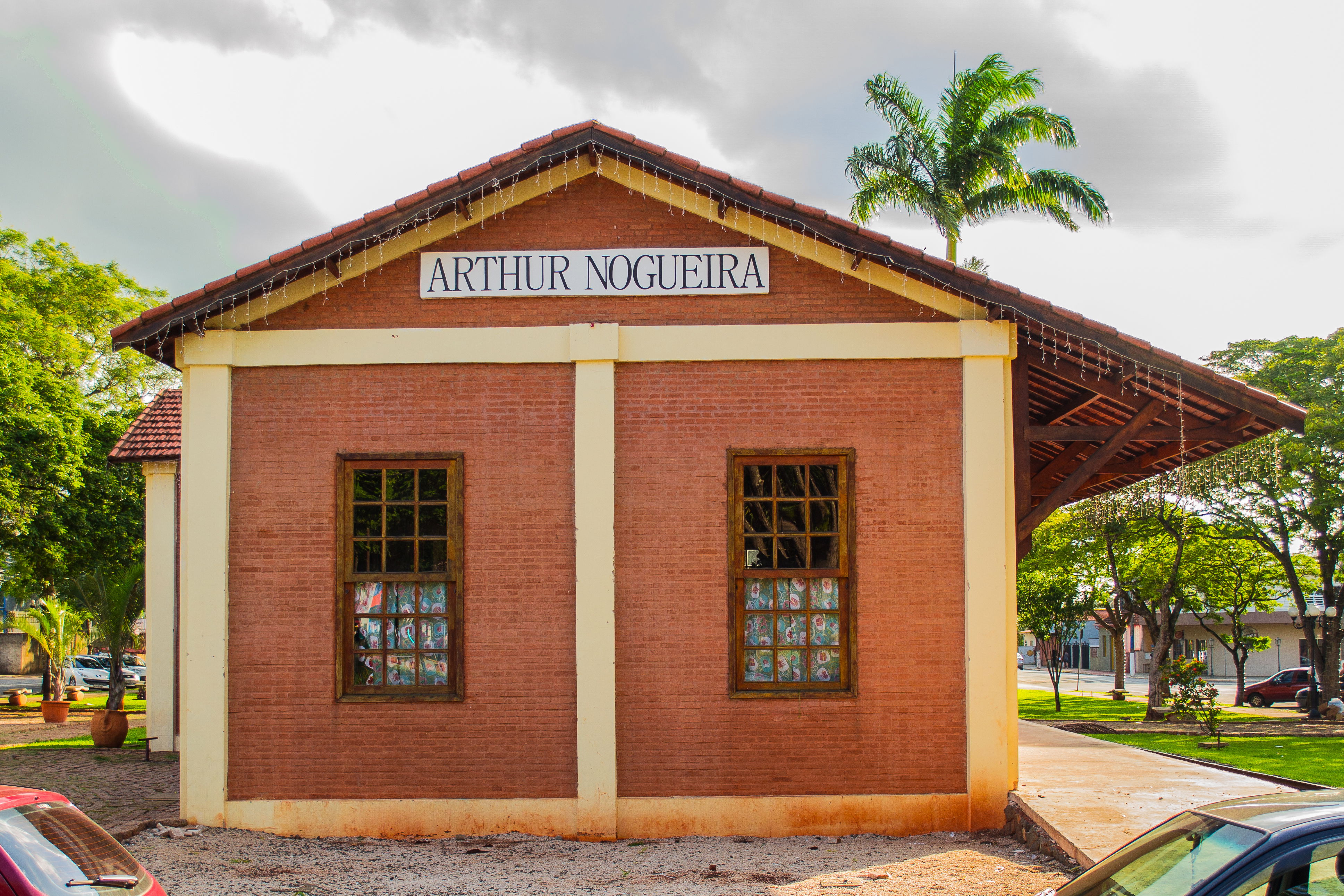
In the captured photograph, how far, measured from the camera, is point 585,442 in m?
8.95

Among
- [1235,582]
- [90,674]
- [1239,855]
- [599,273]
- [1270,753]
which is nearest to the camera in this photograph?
[1239,855]

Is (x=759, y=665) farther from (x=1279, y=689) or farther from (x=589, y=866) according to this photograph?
(x=1279, y=689)

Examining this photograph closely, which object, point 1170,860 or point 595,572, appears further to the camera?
point 595,572

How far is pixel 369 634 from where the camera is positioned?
913cm

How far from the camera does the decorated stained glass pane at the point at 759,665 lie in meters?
9.05

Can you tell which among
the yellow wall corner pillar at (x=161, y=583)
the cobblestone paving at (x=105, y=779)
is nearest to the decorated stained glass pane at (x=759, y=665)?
the cobblestone paving at (x=105, y=779)

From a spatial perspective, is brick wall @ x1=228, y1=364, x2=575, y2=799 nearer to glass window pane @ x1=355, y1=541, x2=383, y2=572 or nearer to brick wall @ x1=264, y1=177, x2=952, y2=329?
glass window pane @ x1=355, y1=541, x2=383, y2=572

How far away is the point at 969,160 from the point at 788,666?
1750 centimetres

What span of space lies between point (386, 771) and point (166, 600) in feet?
25.8

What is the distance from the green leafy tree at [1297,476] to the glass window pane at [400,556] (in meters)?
21.3

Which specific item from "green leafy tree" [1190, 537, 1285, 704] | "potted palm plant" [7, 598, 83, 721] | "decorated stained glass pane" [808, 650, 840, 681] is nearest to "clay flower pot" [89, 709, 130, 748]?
"decorated stained glass pane" [808, 650, 840, 681]

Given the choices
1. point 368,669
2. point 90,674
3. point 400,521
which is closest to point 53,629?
point 90,674

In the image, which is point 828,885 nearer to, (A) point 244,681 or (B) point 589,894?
(B) point 589,894

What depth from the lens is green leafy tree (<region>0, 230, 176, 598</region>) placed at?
2030 cm
